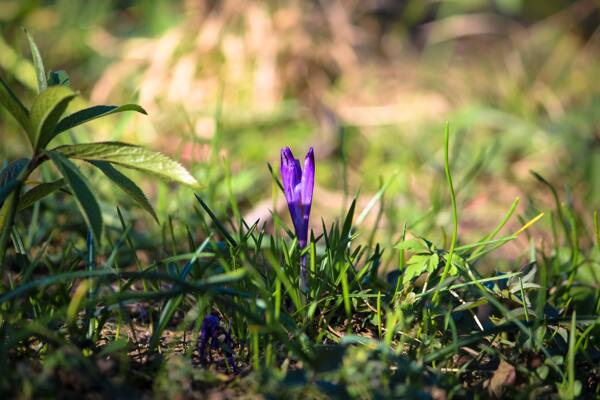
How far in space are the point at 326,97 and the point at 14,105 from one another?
10.1ft

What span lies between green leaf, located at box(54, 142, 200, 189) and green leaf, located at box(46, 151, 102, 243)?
7 centimetres

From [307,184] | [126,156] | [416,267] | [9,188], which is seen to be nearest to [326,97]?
[307,184]

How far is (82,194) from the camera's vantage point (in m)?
1.25

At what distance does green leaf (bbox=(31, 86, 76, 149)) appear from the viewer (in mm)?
1255

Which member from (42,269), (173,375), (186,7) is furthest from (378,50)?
(173,375)

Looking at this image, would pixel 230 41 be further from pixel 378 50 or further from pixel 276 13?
pixel 378 50

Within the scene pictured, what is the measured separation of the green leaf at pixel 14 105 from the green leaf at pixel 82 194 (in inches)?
3.7

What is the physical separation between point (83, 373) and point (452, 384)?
25.4 inches

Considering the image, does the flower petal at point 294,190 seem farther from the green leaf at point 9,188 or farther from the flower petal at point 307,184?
the green leaf at point 9,188

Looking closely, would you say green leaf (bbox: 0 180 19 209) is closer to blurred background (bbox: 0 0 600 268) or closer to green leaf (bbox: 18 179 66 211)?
green leaf (bbox: 18 179 66 211)

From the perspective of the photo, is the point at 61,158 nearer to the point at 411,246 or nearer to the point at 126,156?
the point at 126,156

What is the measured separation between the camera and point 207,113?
3869 mm

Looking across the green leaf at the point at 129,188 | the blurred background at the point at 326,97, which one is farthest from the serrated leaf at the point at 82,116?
the blurred background at the point at 326,97

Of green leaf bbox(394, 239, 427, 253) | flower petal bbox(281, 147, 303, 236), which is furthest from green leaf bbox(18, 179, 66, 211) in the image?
green leaf bbox(394, 239, 427, 253)
